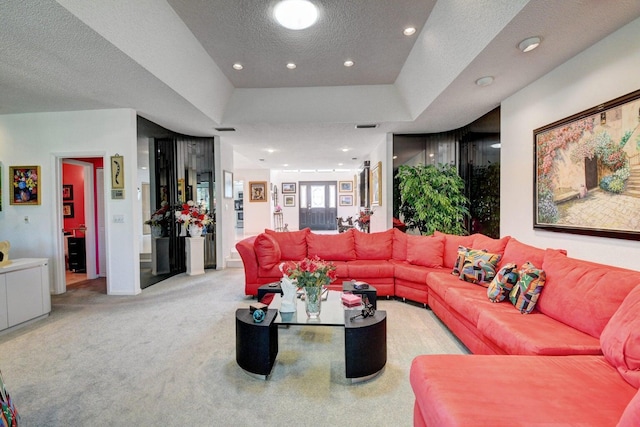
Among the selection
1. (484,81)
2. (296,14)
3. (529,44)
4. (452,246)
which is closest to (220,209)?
Result: (296,14)

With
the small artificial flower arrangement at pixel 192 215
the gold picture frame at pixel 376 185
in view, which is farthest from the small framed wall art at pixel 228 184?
the gold picture frame at pixel 376 185

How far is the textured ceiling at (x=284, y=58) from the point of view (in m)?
2.24

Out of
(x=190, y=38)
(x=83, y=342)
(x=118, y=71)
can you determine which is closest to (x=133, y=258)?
(x=83, y=342)

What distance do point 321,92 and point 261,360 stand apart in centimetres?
400

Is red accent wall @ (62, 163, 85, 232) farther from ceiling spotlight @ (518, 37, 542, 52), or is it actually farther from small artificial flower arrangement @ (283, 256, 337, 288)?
ceiling spotlight @ (518, 37, 542, 52)

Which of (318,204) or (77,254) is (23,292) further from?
(318,204)

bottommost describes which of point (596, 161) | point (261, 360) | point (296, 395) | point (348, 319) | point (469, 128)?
point (296, 395)

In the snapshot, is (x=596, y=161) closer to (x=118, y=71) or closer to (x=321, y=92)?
(x=321, y=92)

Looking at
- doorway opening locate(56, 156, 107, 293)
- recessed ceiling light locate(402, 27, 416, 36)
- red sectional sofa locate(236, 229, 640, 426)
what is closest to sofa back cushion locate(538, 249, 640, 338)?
red sectional sofa locate(236, 229, 640, 426)

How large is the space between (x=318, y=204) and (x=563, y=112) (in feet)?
33.4

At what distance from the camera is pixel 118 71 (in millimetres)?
2902

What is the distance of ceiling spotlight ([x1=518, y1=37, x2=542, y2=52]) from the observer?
7.78 ft

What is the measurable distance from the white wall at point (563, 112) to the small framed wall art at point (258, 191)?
818 centimetres

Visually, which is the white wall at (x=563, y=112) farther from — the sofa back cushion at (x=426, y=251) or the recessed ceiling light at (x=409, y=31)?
the recessed ceiling light at (x=409, y=31)
